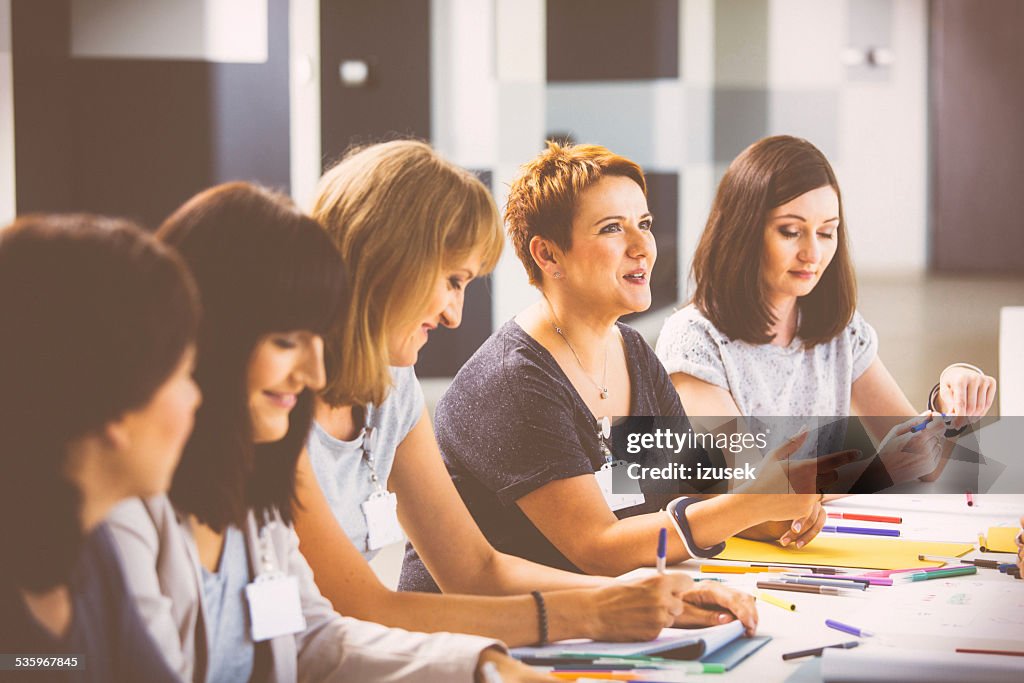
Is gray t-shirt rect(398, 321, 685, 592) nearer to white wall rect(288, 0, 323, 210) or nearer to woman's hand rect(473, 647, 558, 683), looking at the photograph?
white wall rect(288, 0, 323, 210)

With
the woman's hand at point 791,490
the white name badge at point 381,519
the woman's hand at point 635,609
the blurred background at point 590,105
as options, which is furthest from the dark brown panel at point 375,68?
the woman's hand at point 635,609

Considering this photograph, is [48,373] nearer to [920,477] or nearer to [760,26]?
[920,477]

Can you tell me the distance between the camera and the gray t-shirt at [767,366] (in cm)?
216

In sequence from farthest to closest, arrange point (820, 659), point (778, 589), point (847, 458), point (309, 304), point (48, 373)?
point (847, 458)
point (778, 589)
point (820, 659)
point (309, 304)
point (48, 373)

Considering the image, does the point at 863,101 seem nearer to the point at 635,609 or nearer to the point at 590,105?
the point at 590,105

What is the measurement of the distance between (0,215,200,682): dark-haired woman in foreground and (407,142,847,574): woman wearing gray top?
82cm

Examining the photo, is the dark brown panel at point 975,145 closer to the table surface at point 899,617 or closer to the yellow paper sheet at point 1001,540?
the yellow paper sheet at point 1001,540

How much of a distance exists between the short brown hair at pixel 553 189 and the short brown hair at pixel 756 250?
1.06 feet

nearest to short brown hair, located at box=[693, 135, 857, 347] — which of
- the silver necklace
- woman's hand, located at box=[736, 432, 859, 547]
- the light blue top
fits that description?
the silver necklace

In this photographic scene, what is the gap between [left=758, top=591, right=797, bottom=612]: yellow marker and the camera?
143 cm

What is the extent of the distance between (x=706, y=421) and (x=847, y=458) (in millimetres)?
264

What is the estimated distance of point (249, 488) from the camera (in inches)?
43.2

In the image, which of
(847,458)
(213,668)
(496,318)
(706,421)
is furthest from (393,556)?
(213,668)

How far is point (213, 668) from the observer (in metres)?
1.05
